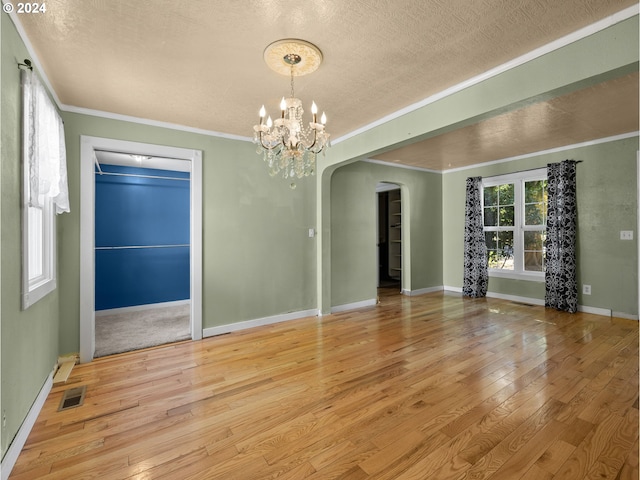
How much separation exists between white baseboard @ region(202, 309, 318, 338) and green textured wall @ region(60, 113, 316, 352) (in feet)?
0.19

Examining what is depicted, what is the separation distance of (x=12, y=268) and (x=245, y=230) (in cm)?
239

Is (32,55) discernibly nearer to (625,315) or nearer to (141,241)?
(141,241)

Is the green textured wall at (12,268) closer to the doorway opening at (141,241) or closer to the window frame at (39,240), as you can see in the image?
the window frame at (39,240)

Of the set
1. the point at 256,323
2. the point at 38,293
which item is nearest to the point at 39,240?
the point at 38,293

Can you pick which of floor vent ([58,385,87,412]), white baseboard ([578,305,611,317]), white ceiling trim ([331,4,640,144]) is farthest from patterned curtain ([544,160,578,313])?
floor vent ([58,385,87,412])

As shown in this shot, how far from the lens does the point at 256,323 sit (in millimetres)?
4090

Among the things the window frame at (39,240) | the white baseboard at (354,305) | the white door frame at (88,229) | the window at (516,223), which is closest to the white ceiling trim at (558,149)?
the window at (516,223)

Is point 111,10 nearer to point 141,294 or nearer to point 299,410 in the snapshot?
point 299,410

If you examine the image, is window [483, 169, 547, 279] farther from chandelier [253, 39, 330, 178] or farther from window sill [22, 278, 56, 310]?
window sill [22, 278, 56, 310]

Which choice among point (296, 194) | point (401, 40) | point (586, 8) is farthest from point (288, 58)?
point (296, 194)

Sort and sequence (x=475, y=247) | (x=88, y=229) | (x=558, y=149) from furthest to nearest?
(x=475, y=247)
(x=558, y=149)
(x=88, y=229)

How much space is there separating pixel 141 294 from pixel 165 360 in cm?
255

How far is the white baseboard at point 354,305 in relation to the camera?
487 cm

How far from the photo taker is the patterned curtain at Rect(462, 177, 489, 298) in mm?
5723
